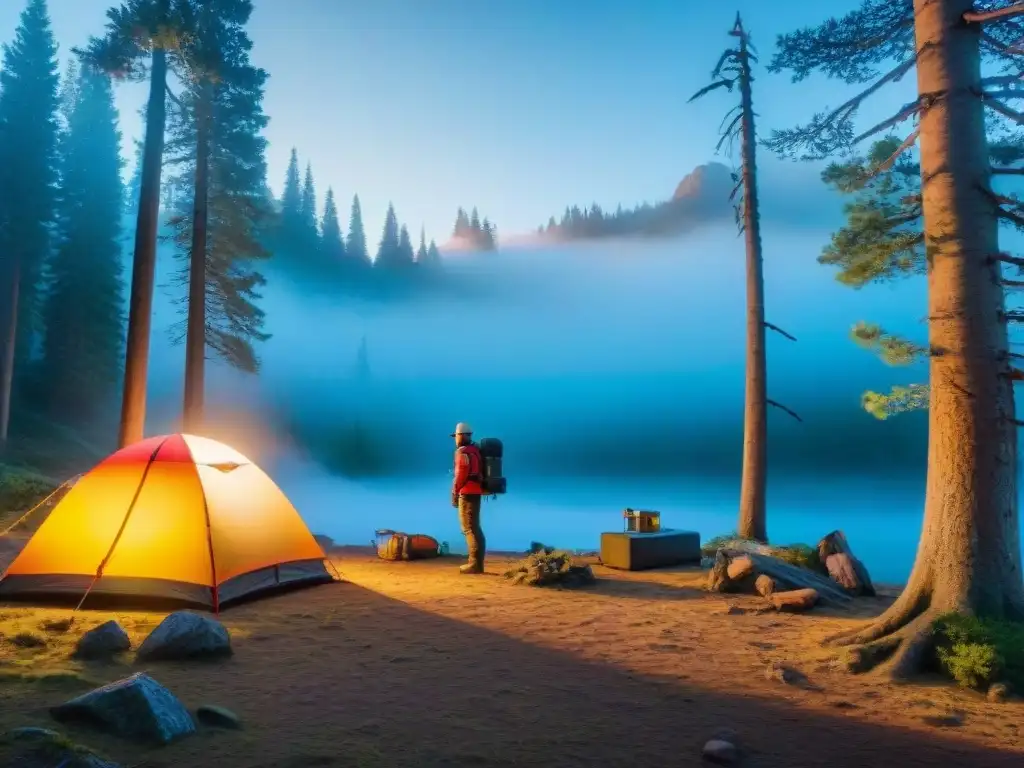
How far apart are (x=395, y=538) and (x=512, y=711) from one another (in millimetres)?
9093

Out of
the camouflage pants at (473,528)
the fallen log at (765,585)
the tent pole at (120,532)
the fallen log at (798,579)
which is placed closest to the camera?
the tent pole at (120,532)

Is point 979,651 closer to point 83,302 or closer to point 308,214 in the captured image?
point 83,302

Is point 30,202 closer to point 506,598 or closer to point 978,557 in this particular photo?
point 506,598

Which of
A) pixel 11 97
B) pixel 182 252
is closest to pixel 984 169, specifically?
pixel 182 252

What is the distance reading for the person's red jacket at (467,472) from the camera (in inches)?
462

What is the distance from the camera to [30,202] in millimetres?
31062

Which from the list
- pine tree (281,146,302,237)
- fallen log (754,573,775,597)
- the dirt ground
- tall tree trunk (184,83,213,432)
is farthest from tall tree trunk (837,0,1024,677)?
pine tree (281,146,302,237)

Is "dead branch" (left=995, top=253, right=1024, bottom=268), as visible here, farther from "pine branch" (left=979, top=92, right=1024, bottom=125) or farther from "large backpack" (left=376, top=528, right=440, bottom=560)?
"large backpack" (left=376, top=528, right=440, bottom=560)

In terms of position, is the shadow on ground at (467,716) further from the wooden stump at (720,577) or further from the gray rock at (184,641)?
the wooden stump at (720,577)

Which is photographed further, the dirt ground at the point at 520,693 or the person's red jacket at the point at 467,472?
the person's red jacket at the point at 467,472

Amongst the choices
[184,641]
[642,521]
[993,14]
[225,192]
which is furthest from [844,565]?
[225,192]

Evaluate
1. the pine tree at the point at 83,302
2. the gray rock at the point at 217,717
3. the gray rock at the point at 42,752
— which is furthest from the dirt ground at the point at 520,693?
the pine tree at the point at 83,302

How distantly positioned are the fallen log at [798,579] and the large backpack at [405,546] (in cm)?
620

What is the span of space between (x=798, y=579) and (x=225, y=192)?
20.1 m
